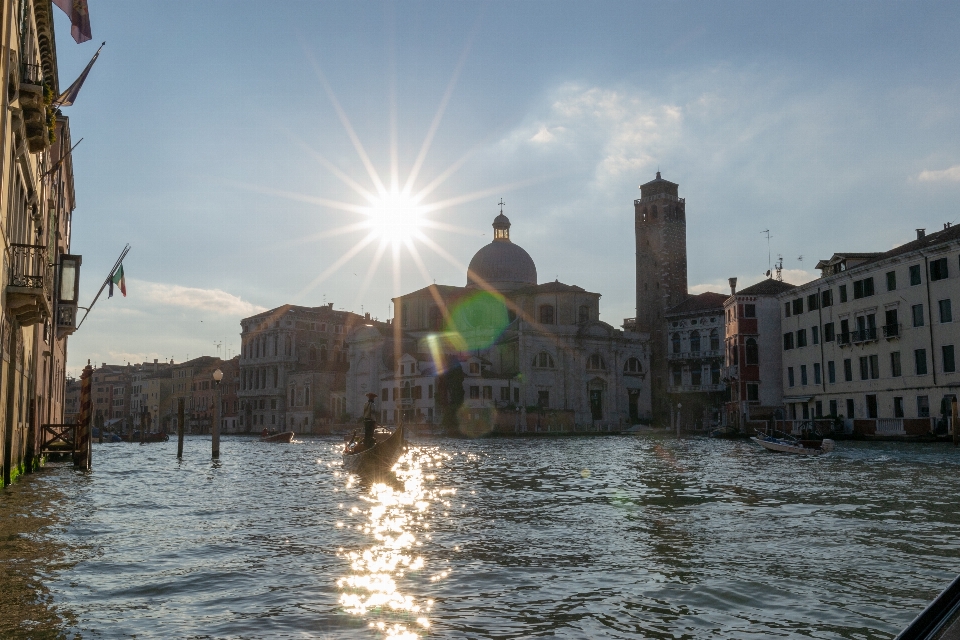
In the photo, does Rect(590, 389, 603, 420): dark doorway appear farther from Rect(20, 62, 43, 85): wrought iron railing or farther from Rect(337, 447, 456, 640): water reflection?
Rect(20, 62, 43, 85): wrought iron railing

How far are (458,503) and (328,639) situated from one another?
7.84 metres

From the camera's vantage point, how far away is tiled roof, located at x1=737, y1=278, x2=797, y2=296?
4531 centimetres

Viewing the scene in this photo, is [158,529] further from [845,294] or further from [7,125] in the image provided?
[845,294]

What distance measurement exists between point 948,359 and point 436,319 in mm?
44209

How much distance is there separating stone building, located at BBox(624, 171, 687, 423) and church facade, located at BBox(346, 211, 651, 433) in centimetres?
191

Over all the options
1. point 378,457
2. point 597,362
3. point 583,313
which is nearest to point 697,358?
point 597,362

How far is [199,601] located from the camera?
5816 millimetres

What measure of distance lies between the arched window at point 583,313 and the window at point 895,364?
32.5 metres

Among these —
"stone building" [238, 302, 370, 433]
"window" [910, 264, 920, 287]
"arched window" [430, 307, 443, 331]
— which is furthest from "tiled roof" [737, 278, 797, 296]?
"stone building" [238, 302, 370, 433]

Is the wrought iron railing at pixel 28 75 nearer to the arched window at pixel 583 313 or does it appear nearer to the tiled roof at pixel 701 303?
the tiled roof at pixel 701 303

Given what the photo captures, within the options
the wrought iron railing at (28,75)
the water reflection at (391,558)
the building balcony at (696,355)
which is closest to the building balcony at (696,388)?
the building balcony at (696,355)

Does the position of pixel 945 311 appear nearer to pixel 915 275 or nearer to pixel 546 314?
pixel 915 275

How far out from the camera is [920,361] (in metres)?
33.1

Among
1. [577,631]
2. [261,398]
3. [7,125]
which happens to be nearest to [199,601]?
[577,631]
